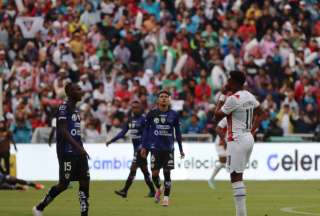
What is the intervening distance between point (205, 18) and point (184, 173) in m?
6.76

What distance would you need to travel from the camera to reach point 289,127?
34.4 meters

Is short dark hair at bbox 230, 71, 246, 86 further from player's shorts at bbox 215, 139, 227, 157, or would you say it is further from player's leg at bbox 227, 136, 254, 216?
player's shorts at bbox 215, 139, 227, 157

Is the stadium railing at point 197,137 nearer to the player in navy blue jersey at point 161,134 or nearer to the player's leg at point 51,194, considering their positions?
the player in navy blue jersey at point 161,134

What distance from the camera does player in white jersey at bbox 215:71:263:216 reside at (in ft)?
52.7

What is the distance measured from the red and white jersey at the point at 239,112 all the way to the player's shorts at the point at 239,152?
92 millimetres

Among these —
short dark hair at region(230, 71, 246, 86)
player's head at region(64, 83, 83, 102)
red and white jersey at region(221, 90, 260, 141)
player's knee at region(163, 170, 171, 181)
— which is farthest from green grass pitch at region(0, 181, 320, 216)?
short dark hair at region(230, 71, 246, 86)

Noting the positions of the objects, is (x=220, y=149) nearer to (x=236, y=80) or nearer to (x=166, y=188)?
(x=166, y=188)

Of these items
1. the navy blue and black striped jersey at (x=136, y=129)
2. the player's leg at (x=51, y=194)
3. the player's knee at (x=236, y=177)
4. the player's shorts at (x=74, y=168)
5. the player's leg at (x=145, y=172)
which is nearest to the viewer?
the player's knee at (x=236, y=177)

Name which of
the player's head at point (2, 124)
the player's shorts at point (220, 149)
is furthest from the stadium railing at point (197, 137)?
the player's head at point (2, 124)

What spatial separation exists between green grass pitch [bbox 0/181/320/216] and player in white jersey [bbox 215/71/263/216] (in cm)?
336

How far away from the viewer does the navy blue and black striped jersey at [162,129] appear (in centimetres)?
2312

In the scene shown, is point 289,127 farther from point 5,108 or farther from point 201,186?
point 5,108

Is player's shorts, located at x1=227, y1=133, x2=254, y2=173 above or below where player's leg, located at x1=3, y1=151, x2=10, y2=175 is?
above

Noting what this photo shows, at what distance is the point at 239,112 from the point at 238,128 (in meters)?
0.25
